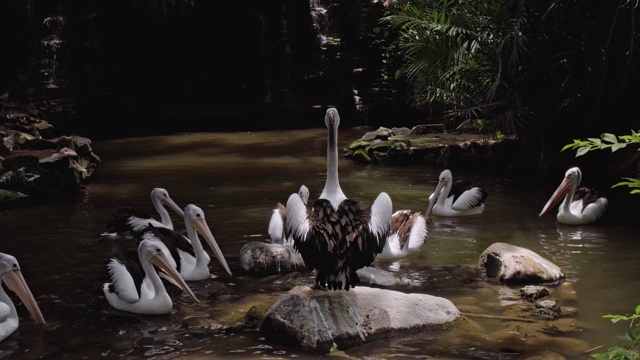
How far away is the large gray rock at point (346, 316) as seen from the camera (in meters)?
5.70

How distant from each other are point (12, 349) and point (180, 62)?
18.7 metres

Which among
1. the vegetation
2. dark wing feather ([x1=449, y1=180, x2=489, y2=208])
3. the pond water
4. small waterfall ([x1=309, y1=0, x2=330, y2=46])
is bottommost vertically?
the pond water

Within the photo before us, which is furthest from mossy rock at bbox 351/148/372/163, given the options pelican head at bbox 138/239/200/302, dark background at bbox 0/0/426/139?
pelican head at bbox 138/239/200/302

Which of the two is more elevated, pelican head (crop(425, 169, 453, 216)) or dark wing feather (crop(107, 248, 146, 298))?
pelican head (crop(425, 169, 453, 216))

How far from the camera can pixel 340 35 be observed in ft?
79.2

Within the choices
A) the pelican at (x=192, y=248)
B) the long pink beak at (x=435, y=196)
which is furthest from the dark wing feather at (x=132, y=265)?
the long pink beak at (x=435, y=196)

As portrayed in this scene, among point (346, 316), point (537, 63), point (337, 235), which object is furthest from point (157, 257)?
point (537, 63)

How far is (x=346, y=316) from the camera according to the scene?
5.85 m

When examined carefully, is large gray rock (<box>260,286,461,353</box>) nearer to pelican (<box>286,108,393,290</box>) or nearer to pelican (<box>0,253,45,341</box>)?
pelican (<box>286,108,393,290</box>)

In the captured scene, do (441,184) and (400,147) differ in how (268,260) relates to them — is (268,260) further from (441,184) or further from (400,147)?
(400,147)

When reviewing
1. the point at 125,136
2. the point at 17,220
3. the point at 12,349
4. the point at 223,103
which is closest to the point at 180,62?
the point at 223,103

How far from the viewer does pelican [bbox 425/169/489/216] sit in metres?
10.3

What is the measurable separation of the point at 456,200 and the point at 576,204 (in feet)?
5.14

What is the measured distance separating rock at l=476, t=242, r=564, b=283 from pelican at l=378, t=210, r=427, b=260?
0.86 meters
